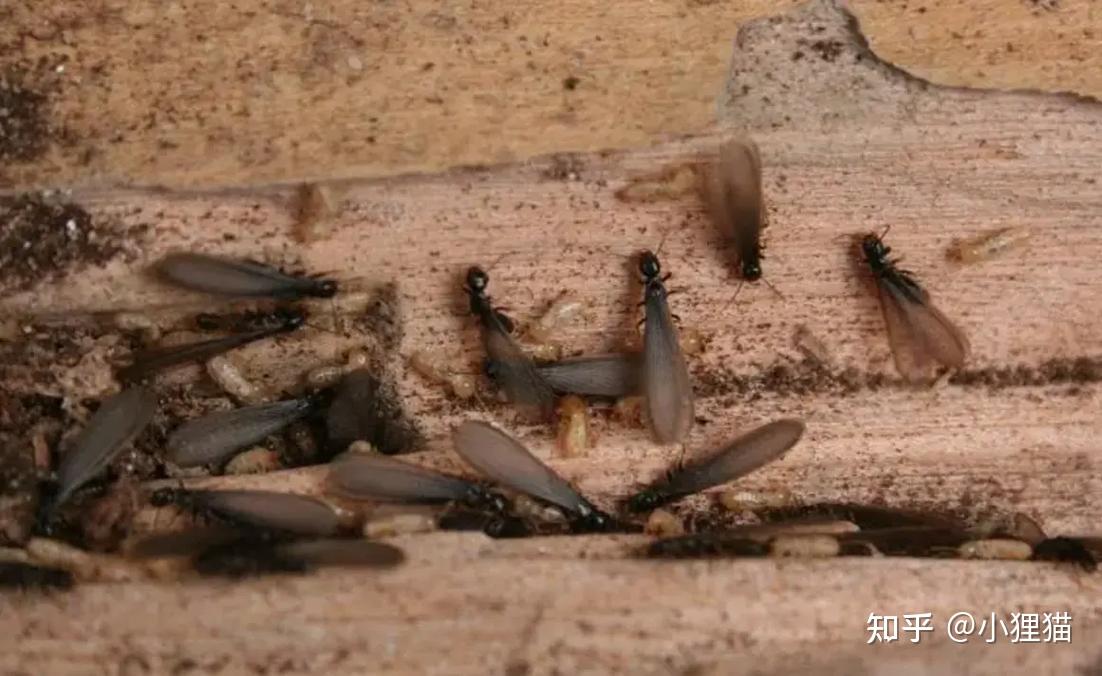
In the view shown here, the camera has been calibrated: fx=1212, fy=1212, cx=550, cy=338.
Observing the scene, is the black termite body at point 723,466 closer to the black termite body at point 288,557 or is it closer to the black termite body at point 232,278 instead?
the black termite body at point 288,557

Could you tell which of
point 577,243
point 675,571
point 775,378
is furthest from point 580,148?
point 675,571

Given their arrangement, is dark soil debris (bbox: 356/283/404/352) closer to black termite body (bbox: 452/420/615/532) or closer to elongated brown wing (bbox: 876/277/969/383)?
black termite body (bbox: 452/420/615/532)

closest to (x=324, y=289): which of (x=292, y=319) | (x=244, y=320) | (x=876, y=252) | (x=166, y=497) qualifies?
(x=292, y=319)

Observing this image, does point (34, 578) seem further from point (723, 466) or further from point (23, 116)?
point (723, 466)

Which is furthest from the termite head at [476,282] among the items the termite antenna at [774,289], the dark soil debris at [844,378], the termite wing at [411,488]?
the termite antenna at [774,289]

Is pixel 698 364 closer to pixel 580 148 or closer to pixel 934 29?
pixel 580 148
